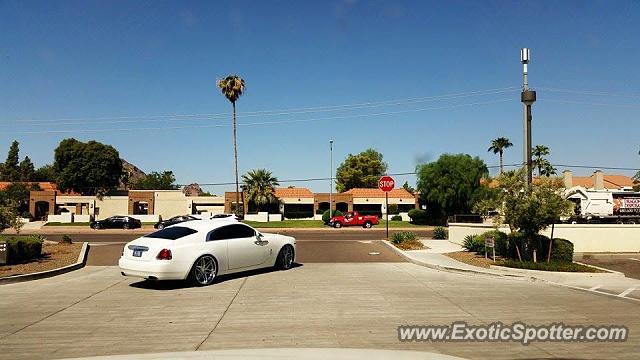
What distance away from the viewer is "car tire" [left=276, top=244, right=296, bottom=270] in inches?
A: 560

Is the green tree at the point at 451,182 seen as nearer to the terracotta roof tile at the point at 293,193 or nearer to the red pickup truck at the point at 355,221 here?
the red pickup truck at the point at 355,221

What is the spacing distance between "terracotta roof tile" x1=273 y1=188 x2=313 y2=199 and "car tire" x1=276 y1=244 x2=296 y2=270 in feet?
170

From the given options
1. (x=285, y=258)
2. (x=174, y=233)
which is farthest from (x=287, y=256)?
(x=174, y=233)

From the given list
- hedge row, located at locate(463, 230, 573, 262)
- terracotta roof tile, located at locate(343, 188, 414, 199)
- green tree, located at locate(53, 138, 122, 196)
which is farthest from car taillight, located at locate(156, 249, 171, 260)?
green tree, located at locate(53, 138, 122, 196)

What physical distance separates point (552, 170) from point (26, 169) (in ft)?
301

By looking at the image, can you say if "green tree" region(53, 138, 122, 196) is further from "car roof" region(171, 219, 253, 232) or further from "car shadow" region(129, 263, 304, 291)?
"car roof" region(171, 219, 253, 232)

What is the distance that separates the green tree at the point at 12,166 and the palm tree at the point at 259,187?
54.1m

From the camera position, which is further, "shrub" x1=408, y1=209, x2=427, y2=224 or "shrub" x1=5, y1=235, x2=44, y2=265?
"shrub" x1=408, y1=209, x2=427, y2=224

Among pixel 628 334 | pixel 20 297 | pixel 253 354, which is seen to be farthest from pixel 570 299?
pixel 20 297

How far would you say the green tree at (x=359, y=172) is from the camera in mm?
96125

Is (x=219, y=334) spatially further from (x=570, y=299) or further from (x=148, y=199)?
(x=148, y=199)

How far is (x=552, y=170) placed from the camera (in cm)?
7169

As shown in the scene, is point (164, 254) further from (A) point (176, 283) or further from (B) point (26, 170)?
(B) point (26, 170)

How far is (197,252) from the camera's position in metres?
11.5
